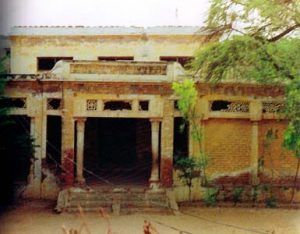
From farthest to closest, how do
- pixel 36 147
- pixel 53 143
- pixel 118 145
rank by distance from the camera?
pixel 118 145 < pixel 53 143 < pixel 36 147

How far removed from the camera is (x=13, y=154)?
42.0 feet

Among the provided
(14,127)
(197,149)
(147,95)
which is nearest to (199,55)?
(147,95)

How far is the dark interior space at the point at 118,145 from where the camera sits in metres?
16.2

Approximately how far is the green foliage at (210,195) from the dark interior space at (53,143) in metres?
4.01

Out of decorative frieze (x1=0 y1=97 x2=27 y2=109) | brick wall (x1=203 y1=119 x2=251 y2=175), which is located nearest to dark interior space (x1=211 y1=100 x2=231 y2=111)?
brick wall (x1=203 y1=119 x2=251 y2=175)

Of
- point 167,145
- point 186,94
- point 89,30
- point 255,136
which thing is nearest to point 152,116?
point 167,145

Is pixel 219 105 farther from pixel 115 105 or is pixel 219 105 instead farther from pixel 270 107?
pixel 115 105

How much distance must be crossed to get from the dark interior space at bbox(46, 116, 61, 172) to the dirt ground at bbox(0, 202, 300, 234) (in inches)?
57.3

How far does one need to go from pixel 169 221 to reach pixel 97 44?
23.1ft

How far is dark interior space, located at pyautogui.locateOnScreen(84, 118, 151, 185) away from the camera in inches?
637

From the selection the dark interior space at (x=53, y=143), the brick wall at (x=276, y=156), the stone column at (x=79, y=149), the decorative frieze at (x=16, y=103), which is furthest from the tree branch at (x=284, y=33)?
the decorative frieze at (x=16, y=103)

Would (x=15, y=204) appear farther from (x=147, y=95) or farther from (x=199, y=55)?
(x=199, y=55)

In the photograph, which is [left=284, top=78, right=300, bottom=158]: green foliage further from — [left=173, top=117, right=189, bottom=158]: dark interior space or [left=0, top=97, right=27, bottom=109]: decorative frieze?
[left=0, top=97, right=27, bottom=109]: decorative frieze

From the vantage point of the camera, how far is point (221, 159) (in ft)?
45.1
